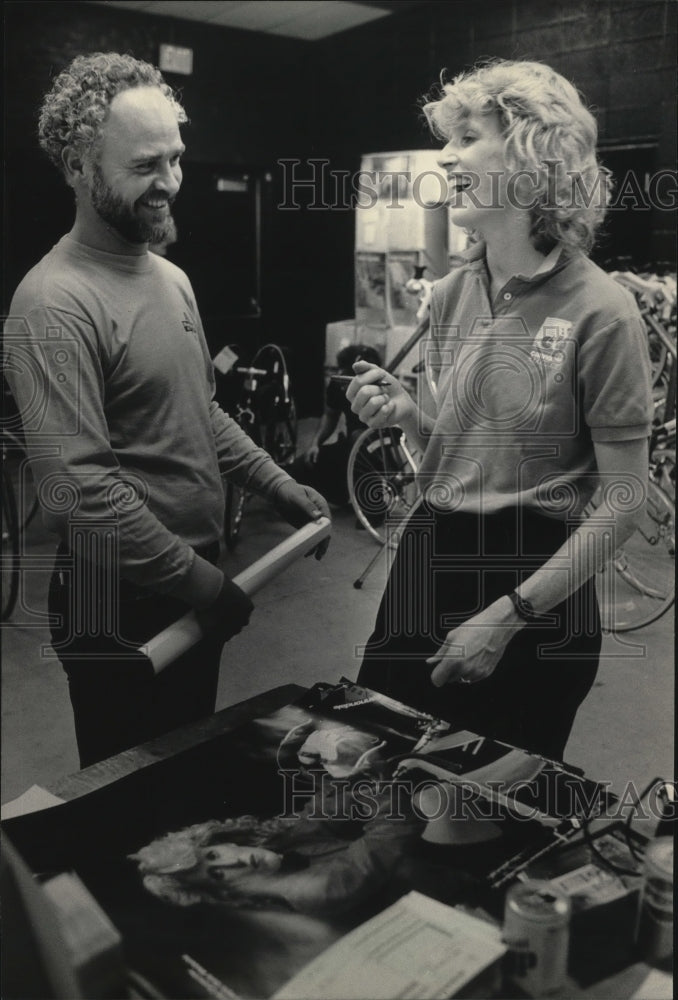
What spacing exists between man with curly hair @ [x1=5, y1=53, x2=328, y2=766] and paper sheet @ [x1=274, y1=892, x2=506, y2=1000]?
Answer: 443 millimetres

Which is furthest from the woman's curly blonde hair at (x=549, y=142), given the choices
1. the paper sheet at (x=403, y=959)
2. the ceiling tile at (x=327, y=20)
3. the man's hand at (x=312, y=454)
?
the paper sheet at (x=403, y=959)

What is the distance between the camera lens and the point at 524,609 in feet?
3.69

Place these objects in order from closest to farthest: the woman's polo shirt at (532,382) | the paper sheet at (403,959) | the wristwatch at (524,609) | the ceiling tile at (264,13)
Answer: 1. the paper sheet at (403,959)
2. the woman's polo shirt at (532,382)
3. the wristwatch at (524,609)
4. the ceiling tile at (264,13)

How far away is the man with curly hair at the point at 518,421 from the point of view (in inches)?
40.1

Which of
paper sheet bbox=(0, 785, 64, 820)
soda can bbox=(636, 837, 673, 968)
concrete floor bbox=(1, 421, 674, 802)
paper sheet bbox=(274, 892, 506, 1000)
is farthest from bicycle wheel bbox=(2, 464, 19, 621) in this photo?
soda can bbox=(636, 837, 673, 968)

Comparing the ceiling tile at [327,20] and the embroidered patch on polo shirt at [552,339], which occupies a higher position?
the ceiling tile at [327,20]

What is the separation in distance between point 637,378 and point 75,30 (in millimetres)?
808

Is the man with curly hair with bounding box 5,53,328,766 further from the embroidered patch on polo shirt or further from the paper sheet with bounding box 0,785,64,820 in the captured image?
the embroidered patch on polo shirt

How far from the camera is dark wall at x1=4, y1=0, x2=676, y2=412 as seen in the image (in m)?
1.07

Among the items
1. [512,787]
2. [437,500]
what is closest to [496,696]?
[512,787]

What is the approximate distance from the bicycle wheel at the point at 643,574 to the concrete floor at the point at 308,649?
0.04m

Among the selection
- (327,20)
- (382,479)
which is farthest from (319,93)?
(382,479)

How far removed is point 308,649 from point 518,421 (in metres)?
0.45

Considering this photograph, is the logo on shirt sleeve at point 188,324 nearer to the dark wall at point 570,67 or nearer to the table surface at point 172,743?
the dark wall at point 570,67
